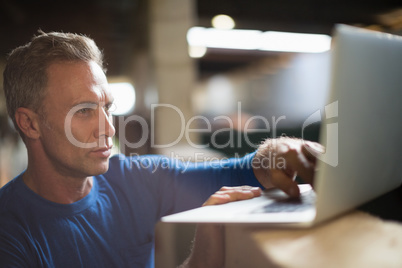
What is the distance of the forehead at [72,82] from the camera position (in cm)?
49

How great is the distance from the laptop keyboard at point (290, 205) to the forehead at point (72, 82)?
31 centimetres

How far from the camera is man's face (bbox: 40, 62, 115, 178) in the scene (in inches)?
19.3

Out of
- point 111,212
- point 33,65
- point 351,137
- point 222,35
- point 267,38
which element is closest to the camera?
point 351,137

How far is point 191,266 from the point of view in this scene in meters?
0.57

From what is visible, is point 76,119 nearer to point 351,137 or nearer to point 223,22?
point 351,137

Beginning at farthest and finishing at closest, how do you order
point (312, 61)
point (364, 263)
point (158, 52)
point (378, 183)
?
point (312, 61) → point (158, 52) → point (378, 183) → point (364, 263)

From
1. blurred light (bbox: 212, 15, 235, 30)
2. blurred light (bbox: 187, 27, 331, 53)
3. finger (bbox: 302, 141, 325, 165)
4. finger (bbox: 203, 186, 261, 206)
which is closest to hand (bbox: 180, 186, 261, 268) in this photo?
finger (bbox: 203, 186, 261, 206)

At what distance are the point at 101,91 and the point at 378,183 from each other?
17.4 inches

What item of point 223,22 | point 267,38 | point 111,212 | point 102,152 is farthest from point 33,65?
point 223,22

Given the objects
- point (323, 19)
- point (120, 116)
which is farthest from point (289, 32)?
point (120, 116)

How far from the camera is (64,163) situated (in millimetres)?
524

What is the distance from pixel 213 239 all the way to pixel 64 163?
27 centimetres

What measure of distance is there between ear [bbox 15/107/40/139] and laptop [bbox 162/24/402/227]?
0.26 metres

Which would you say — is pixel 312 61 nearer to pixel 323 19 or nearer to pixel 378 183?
pixel 323 19
